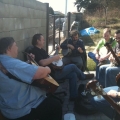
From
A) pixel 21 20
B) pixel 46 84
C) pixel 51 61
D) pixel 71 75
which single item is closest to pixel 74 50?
pixel 71 75

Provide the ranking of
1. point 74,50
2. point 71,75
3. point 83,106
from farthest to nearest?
point 74,50
point 71,75
point 83,106

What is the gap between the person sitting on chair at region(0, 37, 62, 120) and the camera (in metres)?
2.58

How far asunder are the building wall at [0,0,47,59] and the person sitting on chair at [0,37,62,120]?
653mm

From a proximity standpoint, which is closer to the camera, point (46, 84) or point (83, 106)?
point (46, 84)

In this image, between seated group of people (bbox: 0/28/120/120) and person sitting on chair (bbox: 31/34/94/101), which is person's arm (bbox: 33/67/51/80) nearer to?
seated group of people (bbox: 0/28/120/120)

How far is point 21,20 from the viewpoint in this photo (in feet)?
13.2

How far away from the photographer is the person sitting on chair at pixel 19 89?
2582 mm

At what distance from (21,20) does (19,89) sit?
1.72 metres

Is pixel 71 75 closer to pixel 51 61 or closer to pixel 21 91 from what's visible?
pixel 51 61

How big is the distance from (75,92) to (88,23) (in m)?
15.1

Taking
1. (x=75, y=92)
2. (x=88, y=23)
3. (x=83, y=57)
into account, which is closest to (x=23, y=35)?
(x=75, y=92)

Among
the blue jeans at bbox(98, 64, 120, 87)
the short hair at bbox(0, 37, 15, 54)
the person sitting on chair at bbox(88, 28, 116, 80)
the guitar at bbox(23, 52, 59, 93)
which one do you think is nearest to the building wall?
the short hair at bbox(0, 37, 15, 54)

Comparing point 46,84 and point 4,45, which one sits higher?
point 4,45

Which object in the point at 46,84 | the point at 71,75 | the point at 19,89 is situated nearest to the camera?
the point at 19,89
